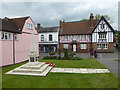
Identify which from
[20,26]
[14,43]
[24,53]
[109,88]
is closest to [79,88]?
[109,88]

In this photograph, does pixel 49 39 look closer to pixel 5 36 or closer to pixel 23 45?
pixel 23 45

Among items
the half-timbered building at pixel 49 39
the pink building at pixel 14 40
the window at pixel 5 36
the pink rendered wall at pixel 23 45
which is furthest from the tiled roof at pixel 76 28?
the window at pixel 5 36

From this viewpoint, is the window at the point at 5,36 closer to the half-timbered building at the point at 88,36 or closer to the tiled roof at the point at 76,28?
the half-timbered building at the point at 88,36

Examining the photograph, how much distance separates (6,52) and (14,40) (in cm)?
208

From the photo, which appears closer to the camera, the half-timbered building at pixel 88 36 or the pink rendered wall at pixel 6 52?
the pink rendered wall at pixel 6 52

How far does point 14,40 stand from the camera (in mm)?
13055

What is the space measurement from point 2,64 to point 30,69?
A: 188 inches

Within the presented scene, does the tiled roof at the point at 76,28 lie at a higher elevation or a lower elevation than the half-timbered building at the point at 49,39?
higher

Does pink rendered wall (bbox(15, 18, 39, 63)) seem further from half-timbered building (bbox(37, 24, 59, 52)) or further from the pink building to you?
half-timbered building (bbox(37, 24, 59, 52))

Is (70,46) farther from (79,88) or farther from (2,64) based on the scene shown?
(79,88)

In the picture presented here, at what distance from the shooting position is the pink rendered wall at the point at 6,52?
11.2 m

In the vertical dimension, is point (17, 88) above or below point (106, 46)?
A: below

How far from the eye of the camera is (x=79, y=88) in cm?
548

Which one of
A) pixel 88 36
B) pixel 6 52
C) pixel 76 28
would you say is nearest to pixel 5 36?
pixel 6 52
